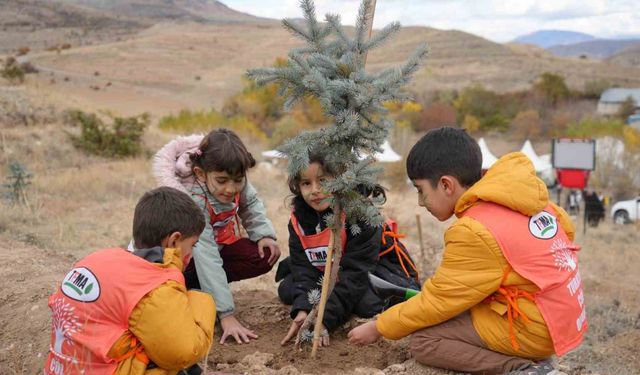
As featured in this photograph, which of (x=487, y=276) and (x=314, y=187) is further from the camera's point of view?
(x=314, y=187)

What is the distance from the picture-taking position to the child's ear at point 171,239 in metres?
2.41

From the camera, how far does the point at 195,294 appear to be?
2.48m

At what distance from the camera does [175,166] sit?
3529 millimetres

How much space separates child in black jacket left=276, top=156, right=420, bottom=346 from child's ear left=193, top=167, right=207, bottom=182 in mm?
520

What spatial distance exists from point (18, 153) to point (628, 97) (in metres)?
47.4

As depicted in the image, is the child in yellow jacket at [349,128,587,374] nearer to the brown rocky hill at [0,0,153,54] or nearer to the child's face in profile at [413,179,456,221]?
the child's face in profile at [413,179,456,221]

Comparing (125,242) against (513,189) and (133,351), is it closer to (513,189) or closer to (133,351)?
(133,351)

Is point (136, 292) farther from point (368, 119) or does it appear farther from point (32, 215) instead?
point (32, 215)

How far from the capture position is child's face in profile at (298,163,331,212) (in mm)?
3117

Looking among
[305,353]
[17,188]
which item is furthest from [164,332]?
[17,188]

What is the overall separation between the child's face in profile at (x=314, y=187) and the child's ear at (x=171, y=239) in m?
0.87

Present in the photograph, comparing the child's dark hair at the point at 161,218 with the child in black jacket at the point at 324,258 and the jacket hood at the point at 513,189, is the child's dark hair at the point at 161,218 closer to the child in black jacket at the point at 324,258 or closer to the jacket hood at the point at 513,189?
the child in black jacket at the point at 324,258

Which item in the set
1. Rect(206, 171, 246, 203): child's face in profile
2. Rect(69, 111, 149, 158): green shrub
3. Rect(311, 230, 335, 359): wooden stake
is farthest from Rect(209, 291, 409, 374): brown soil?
Rect(69, 111, 149, 158): green shrub

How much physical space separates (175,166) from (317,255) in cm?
97
